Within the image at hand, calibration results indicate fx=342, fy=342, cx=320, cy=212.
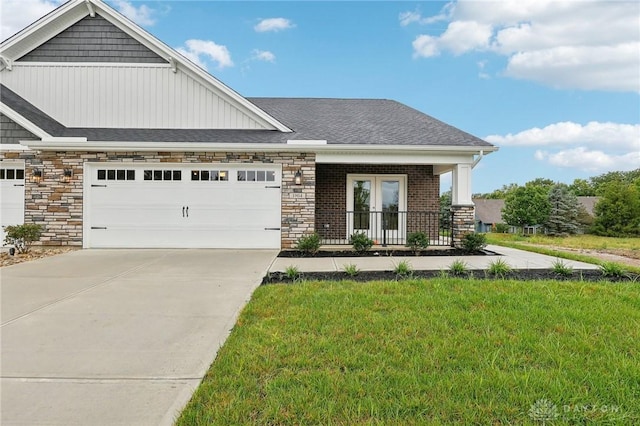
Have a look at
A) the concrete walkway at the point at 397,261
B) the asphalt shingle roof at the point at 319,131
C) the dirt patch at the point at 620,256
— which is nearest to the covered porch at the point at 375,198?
the asphalt shingle roof at the point at 319,131

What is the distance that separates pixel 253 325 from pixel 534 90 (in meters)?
23.2

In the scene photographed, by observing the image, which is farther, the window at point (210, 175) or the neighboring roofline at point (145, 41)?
the neighboring roofline at point (145, 41)

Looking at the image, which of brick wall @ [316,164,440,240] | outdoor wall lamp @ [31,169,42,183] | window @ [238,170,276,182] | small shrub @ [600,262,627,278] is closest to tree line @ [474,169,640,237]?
brick wall @ [316,164,440,240]

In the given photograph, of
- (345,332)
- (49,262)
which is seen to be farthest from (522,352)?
(49,262)

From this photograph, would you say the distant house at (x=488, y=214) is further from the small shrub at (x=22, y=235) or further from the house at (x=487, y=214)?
the small shrub at (x=22, y=235)

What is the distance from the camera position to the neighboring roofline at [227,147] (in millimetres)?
8719

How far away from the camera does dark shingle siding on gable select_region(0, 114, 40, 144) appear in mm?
8914

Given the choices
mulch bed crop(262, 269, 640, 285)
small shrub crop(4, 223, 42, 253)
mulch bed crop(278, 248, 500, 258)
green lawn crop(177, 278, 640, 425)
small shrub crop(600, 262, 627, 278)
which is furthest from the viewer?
mulch bed crop(278, 248, 500, 258)

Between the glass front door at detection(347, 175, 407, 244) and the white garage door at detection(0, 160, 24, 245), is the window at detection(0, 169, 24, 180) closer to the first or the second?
the white garage door at detection(0, 160, 24, 245)

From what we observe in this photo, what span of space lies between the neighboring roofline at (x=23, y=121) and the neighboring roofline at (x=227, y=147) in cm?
20

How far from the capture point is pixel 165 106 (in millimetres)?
10172

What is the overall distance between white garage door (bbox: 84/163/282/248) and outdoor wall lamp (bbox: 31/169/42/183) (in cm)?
114

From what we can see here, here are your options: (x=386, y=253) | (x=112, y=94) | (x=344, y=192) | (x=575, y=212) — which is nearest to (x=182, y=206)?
(x=112, y=94)

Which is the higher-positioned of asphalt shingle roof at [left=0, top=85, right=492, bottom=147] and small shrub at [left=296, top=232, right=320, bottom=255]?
asphalt shingle roof at [left=0, top=85, right=492, bottom=147]
